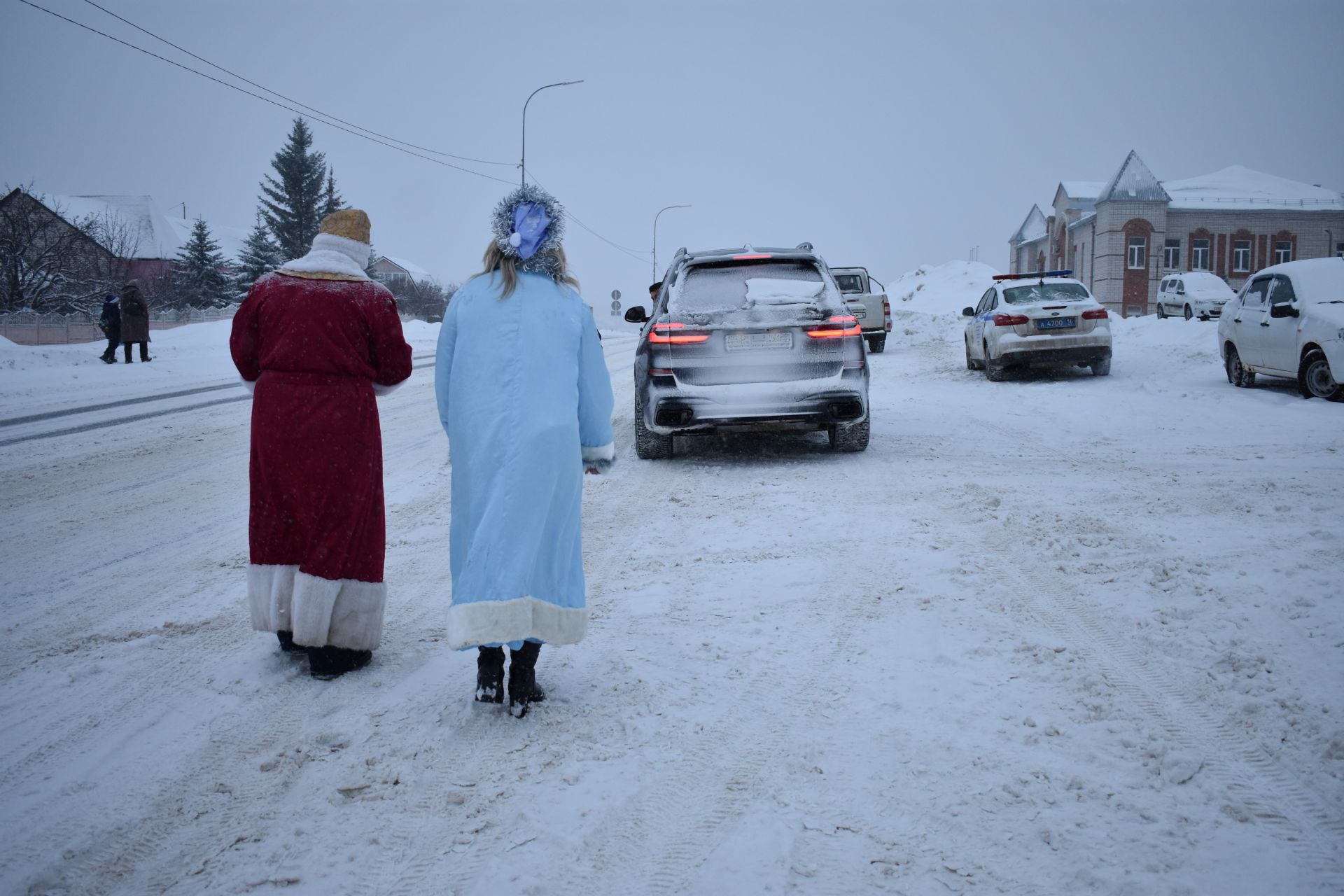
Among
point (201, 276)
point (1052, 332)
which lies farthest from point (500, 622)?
point (201, 276)

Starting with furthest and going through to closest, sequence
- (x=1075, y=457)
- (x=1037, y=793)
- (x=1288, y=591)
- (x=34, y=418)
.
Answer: (x=34, y=418), (x=1075, y=457), (x=1288, y=591), (x=1037, y=793)

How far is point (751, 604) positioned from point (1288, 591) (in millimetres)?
2385

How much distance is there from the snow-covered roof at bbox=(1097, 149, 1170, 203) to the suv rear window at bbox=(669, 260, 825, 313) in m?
55.3

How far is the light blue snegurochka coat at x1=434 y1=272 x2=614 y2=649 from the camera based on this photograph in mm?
3039

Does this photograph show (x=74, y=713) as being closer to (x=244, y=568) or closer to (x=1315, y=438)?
(x=244, y=568)

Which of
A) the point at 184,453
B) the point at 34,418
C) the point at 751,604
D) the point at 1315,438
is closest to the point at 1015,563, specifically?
the point at 751,604

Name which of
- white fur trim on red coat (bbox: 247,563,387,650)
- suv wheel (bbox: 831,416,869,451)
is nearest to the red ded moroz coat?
white fur trim on red coat (bbox: 247,563,387,650)

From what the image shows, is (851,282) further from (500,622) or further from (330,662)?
(500,622)

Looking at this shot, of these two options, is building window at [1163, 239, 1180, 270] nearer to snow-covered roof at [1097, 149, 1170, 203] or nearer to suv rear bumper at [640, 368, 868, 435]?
snow-covered roof at [1097, 149, 1170, 203]

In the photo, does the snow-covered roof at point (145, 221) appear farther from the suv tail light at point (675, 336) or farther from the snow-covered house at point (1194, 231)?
the suv tail light at point (675, 336)

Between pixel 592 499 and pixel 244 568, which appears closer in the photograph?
pixel 244 568

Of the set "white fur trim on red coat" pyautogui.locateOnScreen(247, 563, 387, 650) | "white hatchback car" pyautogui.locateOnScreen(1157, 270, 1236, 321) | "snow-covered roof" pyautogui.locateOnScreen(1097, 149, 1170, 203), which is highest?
"snow-covered roof" pyautogui.locateOnScreen(1097, 149, 1170, 203)

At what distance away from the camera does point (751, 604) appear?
4402 mm

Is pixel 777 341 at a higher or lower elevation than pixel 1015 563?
higher
